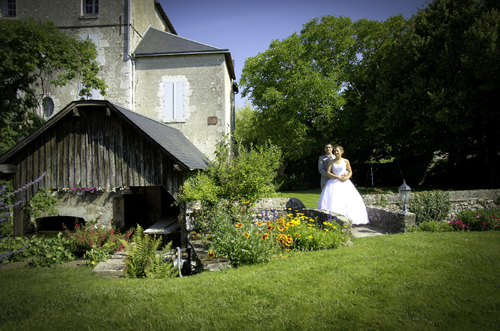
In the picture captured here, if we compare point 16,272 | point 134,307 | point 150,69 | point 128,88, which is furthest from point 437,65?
point 16,272

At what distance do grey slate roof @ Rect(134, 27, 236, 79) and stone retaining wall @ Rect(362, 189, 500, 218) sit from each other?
8852mm

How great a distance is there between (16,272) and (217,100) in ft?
30.3

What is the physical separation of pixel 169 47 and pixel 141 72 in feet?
5.74

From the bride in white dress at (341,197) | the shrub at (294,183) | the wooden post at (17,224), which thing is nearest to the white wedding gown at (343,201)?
the bride in white dress at (341,197)

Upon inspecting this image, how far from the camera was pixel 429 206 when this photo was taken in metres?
8.48

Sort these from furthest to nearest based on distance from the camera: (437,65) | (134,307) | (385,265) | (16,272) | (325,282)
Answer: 1. (437,65)
2. (16,272)
3. (385,265)
4. (325,282)
5. (134,307)

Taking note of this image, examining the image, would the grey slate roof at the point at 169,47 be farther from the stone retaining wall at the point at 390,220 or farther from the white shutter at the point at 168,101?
the stone retaining wall at the point at 390,220

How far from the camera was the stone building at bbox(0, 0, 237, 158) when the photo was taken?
12750 millimetres

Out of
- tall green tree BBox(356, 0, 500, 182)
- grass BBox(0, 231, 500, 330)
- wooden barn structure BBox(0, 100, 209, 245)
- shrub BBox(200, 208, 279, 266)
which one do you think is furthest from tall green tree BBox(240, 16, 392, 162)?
grass BBox(0, 231, 500, 330)

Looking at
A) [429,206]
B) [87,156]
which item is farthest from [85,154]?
[429,206]

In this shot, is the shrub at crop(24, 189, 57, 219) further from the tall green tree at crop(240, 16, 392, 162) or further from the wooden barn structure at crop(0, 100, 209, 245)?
the tall green tree at crop(240, 16, 392, 162)

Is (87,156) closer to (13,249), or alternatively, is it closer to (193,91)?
(13,249)

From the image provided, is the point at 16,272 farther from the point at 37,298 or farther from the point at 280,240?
the point at 280,240

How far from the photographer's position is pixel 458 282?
3.93 metres
